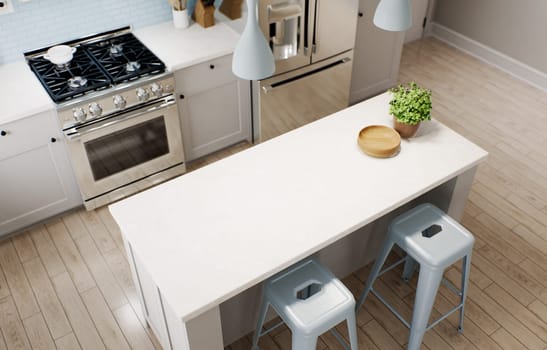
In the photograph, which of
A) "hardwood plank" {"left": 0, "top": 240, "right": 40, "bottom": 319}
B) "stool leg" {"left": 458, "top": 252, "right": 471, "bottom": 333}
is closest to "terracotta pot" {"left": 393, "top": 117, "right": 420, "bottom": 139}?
"stool leg" {"left": 458, "top": 252, "right": 471, "bottom": 333}

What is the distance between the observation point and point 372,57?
522 cm

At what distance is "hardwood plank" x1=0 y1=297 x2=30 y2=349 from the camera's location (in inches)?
133

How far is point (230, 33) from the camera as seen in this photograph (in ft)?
14.5

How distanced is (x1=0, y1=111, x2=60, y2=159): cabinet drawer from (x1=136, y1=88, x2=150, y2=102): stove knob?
60cm

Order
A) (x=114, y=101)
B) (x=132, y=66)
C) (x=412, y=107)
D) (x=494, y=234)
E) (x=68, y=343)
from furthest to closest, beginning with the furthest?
(x=494, y=234)
(x=132, y=66)
(x=114, y=101)
(x=68, y=343)
(x=412, y=107)

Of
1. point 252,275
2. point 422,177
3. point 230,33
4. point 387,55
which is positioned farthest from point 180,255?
point 387,55

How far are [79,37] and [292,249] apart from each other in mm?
2705

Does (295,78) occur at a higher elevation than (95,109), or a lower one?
lower

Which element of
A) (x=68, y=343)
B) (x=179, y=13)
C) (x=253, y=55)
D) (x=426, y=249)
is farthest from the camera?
(x=179, y=13)

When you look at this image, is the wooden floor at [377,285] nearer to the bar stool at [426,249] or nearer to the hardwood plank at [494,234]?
the hardwood plank at [494,234]

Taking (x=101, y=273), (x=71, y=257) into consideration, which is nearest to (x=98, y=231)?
(x=71, y=257)

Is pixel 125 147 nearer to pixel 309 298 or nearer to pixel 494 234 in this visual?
pixel 309 298

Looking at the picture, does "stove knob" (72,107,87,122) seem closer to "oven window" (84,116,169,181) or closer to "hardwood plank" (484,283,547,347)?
"oven window" (84,116,169,181)

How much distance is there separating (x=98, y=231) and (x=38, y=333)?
904mm
